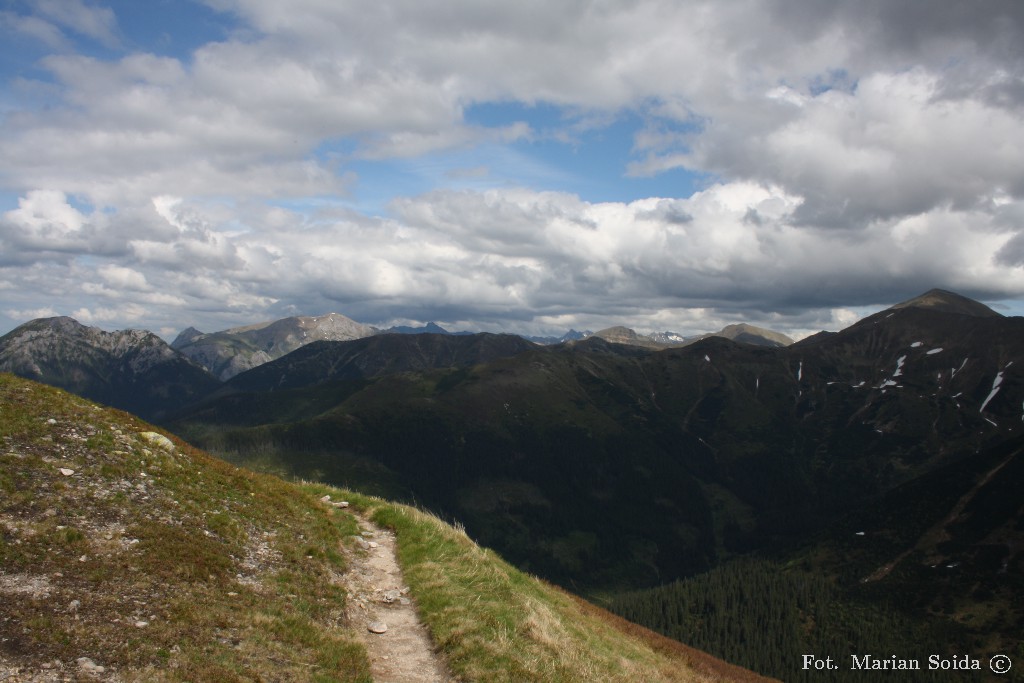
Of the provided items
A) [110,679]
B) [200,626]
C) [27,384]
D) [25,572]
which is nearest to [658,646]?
[200,626]

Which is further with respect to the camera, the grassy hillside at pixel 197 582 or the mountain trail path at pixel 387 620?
the mountain trail path at pixel 387 620

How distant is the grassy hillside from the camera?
1636 centimetres

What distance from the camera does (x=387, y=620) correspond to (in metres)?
23.7

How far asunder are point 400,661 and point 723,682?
64.9 feet

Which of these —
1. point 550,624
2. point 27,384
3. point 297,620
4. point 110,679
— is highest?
point 27,384

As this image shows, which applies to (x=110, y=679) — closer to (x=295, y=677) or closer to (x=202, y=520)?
(x=295, y=677)

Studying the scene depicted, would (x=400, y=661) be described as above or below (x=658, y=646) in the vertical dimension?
above

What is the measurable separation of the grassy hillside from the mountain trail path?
57cm

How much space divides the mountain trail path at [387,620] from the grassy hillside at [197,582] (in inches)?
22.6

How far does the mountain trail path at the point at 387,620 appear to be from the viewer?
19.5m

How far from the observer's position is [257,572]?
22.9 meters

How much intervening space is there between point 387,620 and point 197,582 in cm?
747

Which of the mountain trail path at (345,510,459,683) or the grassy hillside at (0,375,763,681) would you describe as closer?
the grassy hillside at (0,375,763,681)

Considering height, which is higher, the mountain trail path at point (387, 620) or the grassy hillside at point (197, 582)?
the grassy hillside at point (197, 582)
